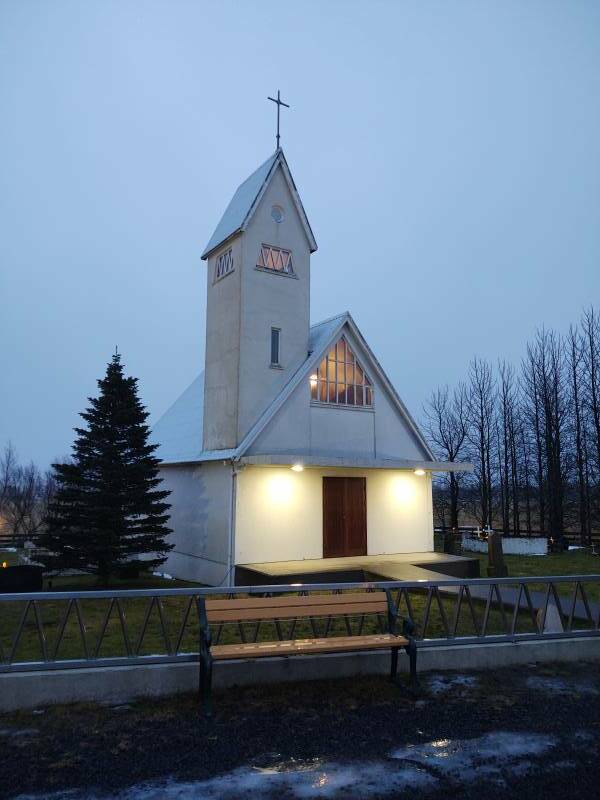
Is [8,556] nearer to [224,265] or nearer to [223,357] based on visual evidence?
[223,357]

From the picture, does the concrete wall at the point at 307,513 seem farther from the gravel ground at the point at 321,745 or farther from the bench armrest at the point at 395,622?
the gravel ground at the point at 321,745

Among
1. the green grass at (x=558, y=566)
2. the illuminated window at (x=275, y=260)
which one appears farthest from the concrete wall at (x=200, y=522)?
the green grass at (x=558, y=566)

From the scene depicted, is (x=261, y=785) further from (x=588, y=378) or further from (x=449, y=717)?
(x=588, y=378)

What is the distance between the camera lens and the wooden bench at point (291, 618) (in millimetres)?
6391

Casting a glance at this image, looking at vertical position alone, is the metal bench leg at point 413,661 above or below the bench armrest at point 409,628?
below

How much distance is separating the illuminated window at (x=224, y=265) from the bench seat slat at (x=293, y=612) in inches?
503

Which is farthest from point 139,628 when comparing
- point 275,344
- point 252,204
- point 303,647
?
point 252,204

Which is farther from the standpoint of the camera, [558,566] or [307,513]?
[558,566]

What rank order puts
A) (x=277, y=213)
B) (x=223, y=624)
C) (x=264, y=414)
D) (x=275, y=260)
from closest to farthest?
1. (x=223, y=624)
2. (x=264, y=414)
3. (x=275, y=260)
4. (x=277, y=213)

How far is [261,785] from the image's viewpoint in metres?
4.59

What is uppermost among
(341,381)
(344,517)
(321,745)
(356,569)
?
(341,381)

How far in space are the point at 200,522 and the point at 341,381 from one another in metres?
6.02

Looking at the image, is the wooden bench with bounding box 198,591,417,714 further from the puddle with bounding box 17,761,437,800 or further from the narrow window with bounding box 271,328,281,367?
the narrow window with bounding box 271,328,281,367

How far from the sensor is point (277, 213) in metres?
18.5
